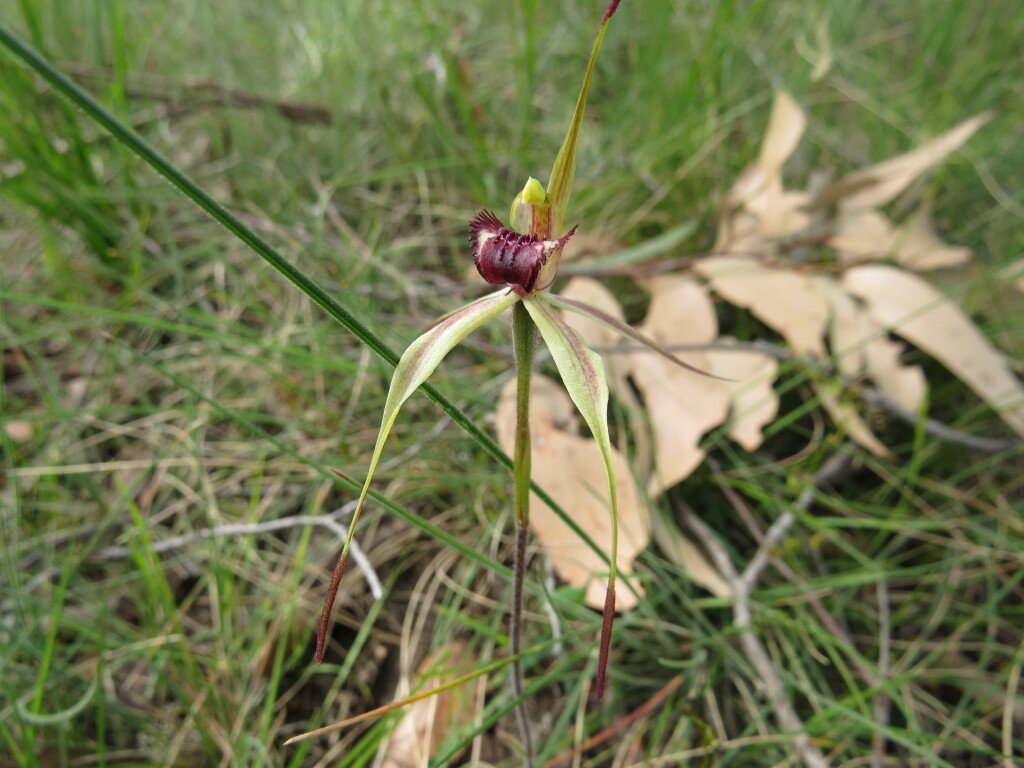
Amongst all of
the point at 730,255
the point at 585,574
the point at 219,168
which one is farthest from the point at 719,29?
the point at 585,574

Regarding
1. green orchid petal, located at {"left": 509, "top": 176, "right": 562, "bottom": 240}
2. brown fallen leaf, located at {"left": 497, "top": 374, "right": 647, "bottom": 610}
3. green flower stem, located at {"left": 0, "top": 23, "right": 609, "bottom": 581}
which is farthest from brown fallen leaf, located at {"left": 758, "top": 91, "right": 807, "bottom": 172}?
green flower stem, located at {"left": 0, "top": 23, "right": 609, "bottom": 581}

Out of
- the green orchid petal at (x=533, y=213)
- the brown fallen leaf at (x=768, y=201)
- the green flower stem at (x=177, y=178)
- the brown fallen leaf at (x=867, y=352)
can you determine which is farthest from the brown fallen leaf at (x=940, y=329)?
the green flower stem at (x=177, y=178)

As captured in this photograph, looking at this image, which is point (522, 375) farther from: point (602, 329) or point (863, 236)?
point (863, 236)

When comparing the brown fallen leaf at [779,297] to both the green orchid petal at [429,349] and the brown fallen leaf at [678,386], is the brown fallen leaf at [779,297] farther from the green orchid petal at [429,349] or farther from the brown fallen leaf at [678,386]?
the green orchid petal at [429,349]

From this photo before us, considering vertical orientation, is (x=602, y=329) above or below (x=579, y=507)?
above

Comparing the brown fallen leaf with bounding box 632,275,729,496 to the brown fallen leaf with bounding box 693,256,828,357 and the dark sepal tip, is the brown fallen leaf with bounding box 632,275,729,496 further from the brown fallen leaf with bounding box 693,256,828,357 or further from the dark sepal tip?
the dark sepal tip

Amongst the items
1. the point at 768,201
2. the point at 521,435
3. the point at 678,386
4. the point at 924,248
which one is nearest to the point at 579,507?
the point at 678,386

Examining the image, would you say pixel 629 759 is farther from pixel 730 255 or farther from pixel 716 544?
pixel 730 255
